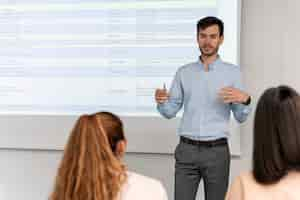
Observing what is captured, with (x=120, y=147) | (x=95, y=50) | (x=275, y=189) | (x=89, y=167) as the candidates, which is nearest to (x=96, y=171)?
(x=89, y=167)

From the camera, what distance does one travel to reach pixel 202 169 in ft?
8.79

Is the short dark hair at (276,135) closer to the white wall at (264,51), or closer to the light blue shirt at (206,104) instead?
the light blue shirt at (206,104)

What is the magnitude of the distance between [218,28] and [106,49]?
3.33ft

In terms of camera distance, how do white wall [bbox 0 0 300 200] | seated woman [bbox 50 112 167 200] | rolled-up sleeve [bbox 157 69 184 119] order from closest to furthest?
seated woman [bbox 50 112 167 200], rolled-up sleeve [bbox 157 69 184 119], white wall [bbox 0 0 300 200]

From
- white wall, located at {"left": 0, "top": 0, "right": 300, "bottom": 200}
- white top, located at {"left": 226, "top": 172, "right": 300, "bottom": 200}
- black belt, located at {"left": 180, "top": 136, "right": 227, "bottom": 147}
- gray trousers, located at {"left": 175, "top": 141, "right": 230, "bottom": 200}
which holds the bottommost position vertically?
gray trousers, located at {"left": 175, "top": 141, "right": 230, "bottom": 200}

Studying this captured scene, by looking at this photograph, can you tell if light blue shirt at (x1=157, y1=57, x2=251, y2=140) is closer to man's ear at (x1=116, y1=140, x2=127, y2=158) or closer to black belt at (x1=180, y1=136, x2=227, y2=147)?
black belt at (x1=180, y1=136, x2=227, y2=147)

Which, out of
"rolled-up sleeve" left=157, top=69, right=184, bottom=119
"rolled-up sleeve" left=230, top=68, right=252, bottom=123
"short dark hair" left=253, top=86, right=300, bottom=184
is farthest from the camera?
"rolled-up sleeve" left=157, top=69, right=184, bottom=119

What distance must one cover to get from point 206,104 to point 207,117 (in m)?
0.08

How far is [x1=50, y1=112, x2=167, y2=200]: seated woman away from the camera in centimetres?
144

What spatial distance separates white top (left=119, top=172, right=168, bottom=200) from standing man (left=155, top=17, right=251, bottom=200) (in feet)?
3.76

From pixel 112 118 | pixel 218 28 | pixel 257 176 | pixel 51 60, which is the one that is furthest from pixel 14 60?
pixel 257 176

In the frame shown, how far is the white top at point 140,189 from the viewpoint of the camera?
1.50 meters

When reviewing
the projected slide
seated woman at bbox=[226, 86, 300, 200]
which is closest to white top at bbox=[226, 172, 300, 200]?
seated woman at bbox=[226, 86, 300, 200]

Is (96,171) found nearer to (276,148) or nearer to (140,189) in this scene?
(140,189)
